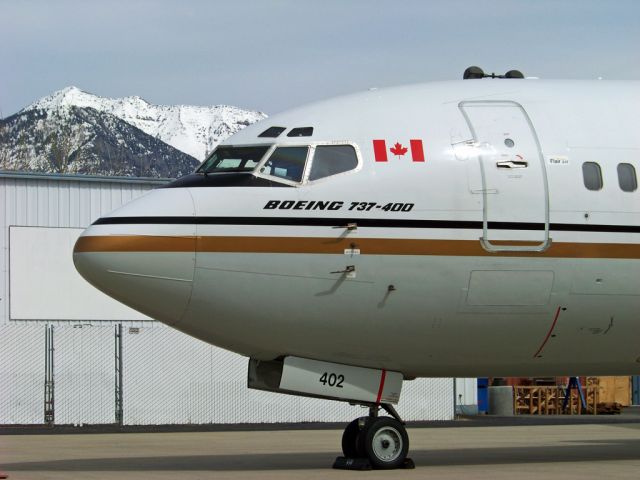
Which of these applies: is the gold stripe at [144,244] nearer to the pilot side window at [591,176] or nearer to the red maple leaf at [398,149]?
the red maple leaf at [398,149]

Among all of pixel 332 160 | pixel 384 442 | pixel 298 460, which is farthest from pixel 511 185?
pixel 298 460

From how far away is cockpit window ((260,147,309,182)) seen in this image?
17.6 metres

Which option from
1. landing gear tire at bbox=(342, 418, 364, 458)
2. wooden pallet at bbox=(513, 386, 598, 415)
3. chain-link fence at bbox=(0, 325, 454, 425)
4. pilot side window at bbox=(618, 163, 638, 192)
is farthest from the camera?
wooden pallet at bbox=(513, 386, 598, 415)

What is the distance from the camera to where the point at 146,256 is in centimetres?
1692

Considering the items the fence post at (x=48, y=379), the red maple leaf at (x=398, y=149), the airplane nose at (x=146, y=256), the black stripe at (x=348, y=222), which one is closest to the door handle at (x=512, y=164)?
the black stripe at (x=348, y=222)

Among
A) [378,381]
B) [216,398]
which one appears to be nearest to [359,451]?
[378,381]

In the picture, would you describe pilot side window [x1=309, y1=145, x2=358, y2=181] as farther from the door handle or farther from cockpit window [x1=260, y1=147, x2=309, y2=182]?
the door handle

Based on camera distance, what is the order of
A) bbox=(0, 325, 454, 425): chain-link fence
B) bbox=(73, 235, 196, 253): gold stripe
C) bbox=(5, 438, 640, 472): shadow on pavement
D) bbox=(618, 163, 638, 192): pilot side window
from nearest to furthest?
1. bbox=(73, 235, 196, 253): gold stripe
2. bbox=(618, 163, 638, 192): pilot side window
3. bbox=(5, 438, 640, 472): shadow on pavement
4. bbox=(0, 325, 454, 425): chain-link fence

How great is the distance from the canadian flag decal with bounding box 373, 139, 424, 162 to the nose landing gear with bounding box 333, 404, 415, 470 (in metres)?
3.41

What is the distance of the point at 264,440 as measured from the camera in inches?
1110

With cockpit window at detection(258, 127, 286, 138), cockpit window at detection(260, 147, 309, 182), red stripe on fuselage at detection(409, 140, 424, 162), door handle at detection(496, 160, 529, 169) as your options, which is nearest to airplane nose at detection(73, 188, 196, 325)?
cockpit window at detection(260, 147, 309, 182)

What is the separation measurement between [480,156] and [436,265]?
64.3 inches

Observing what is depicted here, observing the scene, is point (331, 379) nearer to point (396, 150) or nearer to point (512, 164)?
point (396, 150)

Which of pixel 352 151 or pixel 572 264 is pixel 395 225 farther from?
pixel 572 264
